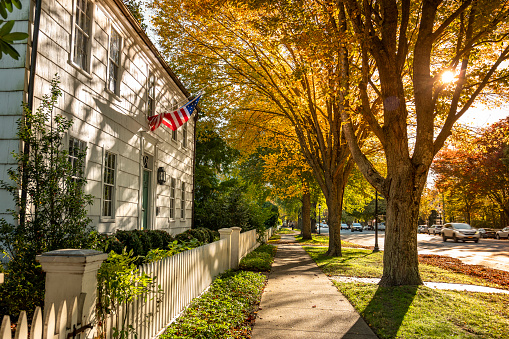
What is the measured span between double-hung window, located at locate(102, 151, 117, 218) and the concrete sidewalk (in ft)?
13.5

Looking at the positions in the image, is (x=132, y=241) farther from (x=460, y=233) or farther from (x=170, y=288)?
(x=460, y=233)

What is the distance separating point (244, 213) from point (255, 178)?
11.6 metres

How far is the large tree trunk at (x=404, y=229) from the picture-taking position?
30.1ft

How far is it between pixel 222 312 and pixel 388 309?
313 centimetres

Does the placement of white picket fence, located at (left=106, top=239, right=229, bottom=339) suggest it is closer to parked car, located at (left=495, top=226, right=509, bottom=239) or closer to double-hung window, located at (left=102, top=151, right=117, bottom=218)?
double-hung window, located at (left=102, top=151, right=117, bottom=218)

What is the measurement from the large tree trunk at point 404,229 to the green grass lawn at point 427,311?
41 cm

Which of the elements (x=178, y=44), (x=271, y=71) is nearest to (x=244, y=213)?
(x=271, y=71)

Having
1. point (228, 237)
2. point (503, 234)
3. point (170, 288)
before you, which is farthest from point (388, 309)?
point (503, 234)

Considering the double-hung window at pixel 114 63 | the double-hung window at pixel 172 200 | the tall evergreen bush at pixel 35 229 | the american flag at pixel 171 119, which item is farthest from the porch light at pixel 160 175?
the tall evergreen bush at pixel 35 229

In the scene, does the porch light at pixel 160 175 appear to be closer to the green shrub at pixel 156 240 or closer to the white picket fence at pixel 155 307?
the green shrub at pixel 156 240

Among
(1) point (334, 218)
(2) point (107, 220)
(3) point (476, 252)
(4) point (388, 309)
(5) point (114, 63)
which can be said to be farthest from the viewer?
(3) point (476, 252)

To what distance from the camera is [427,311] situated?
23.5ft

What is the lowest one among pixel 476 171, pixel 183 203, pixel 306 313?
pixel 306 313

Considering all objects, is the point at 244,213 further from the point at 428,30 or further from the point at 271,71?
the point at 428,30
